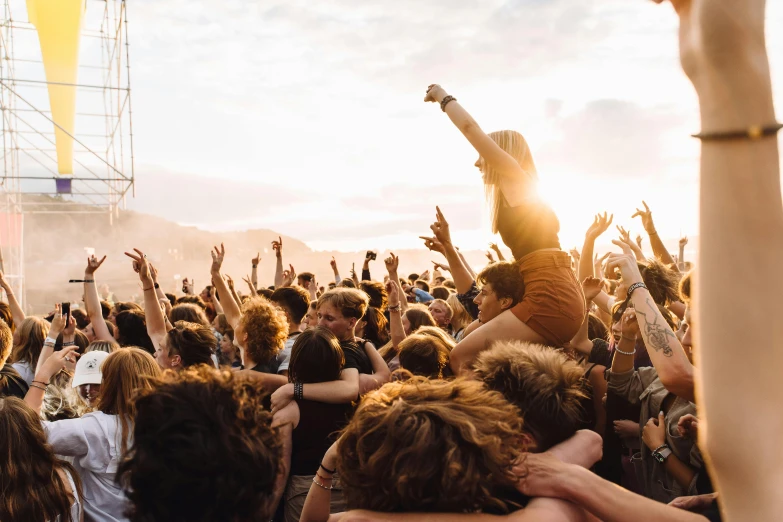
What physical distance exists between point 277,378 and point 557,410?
2196 millimetres

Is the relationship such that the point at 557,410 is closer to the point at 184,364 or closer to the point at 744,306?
the point at 744,306

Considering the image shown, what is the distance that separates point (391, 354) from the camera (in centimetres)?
485

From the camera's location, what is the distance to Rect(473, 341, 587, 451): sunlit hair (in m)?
1.95

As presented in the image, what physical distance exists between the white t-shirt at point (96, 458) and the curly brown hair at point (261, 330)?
1148 millimetres

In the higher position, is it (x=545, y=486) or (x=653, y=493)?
(x=545, y=486)

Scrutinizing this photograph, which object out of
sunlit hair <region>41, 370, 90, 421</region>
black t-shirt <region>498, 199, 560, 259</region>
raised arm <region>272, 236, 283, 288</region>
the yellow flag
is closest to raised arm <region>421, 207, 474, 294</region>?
black t-shirt <region>498, 199, 560, 259</region>

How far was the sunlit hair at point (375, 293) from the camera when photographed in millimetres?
5645

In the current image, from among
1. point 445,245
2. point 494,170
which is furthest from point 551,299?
point 445,245

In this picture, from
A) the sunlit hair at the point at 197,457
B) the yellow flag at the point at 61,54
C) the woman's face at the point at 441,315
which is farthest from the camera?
the yellow flag at the point at 61,54

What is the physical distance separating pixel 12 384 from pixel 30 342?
2.99 feet

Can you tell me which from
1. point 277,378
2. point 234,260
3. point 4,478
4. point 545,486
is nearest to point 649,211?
point 277,378

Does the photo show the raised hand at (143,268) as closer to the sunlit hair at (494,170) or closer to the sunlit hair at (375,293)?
the sunlit hair at (375,293)

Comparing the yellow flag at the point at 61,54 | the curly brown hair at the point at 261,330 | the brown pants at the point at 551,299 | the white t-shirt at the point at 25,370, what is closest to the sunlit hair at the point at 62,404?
the white t-shirt at the point at 25,370

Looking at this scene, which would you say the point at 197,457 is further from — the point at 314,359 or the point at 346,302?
the point at 346,302
